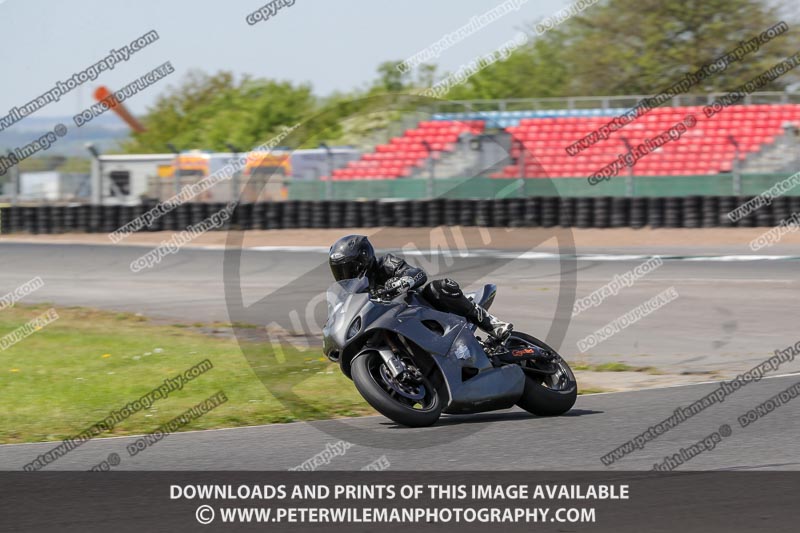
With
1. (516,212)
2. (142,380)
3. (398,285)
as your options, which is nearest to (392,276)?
(398,285)

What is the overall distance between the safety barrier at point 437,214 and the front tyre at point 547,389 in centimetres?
1816

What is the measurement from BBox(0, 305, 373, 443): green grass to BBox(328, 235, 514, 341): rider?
4.78ft

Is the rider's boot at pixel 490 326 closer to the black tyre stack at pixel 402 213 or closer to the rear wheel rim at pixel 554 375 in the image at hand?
the rear wheel rim at pixel 554 375

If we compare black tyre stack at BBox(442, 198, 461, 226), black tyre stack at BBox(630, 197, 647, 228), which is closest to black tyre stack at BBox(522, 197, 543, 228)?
black tyre stack at BBox(442, 198, 461, 226)

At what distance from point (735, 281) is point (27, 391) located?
11.3 metres

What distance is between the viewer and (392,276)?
7844 millimetres

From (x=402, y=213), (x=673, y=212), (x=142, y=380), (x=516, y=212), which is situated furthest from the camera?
(x=402, y=213)

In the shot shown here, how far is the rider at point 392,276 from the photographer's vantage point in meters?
7.75

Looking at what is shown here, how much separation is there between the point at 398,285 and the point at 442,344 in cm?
49

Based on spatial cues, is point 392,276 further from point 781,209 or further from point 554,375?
point 781,209

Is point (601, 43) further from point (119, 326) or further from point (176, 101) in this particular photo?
point (119, 326)

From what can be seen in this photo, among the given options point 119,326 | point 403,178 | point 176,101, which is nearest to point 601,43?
point 403,178

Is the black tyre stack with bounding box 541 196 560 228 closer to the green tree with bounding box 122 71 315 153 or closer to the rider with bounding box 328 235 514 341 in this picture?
the rider with bounding box 328 235 514 341

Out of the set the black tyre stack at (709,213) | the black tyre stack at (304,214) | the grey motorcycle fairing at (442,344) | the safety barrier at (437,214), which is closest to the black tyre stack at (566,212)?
the safety barrier at (437,214)
